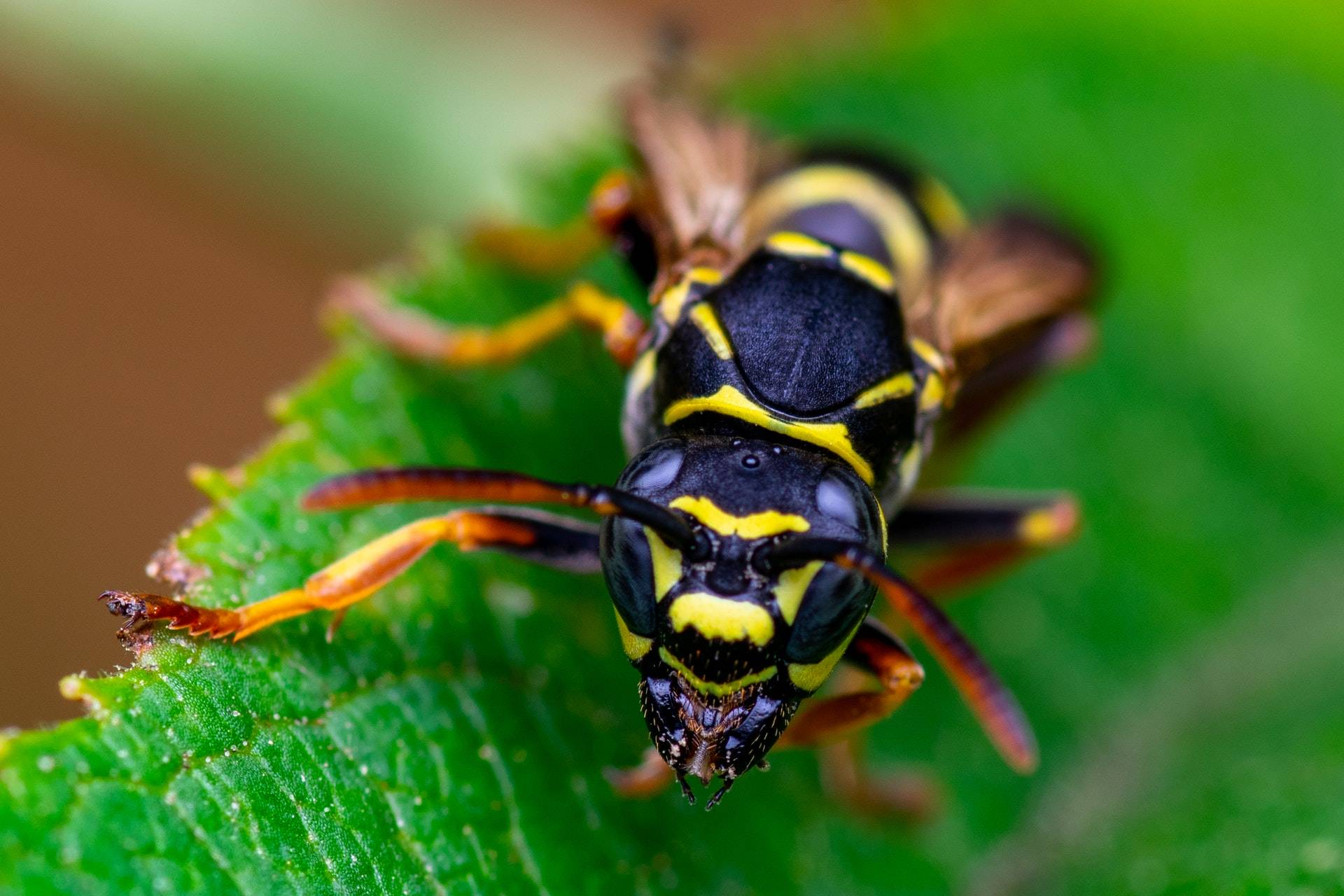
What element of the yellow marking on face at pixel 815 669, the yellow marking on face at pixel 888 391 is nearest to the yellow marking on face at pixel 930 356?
the yellow marking on face at pixel 888 391

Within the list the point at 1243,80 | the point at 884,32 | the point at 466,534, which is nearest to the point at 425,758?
the point at 466,534

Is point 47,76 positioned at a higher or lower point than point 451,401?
higher

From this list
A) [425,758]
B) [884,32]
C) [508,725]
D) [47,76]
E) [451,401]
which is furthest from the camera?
[884,32]

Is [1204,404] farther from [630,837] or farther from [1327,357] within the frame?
[630,837]

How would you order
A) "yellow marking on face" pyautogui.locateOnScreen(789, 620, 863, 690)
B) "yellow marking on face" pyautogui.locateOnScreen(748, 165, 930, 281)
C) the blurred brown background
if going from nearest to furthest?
"yellow marking on face" pyautogui.locateOnScreen(789, 620, 863, 690) → "yellow marking on face" pyautogui.locateOnScreen(748, 165, 930, 281) → the blurred brown background

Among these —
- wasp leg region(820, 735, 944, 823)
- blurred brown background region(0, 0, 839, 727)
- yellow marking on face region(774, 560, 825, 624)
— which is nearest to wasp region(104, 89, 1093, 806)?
yellow marking on face region(774, 560, 825, 624)

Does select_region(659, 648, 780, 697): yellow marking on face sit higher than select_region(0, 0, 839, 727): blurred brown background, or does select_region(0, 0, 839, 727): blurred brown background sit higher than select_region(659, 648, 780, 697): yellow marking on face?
select_region(0, 0, 839, 727): blurred brown background

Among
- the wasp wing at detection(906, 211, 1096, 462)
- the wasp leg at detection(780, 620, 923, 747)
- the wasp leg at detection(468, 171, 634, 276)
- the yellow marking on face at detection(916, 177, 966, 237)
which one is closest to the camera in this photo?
the wasp leg at detection(780, 620, 923, 747)

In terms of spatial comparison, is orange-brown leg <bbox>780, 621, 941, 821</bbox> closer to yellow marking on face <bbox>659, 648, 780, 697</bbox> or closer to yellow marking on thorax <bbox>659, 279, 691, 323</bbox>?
yellow marking on face <bbox>659, 648, 780, 697</bbox>
